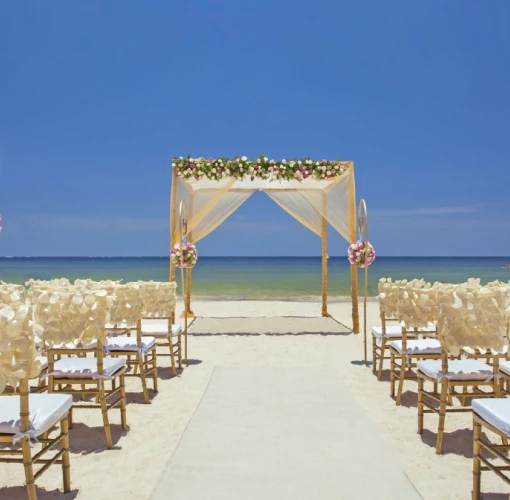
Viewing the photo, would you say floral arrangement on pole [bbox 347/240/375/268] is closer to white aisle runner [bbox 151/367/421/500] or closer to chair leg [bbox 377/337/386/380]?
chair leg [bbox 377/337/386/380]

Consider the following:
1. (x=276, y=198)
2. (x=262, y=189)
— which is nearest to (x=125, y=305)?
(x=262, y=189)

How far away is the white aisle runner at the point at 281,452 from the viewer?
105 inches

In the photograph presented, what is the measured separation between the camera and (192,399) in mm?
4633

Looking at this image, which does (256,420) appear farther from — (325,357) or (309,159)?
(309,159)

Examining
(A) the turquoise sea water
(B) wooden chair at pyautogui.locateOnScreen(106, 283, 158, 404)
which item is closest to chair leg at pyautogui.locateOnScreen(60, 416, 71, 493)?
(B) wooden chair at pyautogui.locateOnScreen(106, 283, 158, 404)

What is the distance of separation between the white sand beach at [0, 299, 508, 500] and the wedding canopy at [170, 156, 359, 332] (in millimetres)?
2029

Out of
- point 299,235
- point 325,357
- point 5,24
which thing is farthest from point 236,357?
point 299,235

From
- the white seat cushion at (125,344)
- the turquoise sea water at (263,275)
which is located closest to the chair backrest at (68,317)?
the white seat cushion at (125,344)

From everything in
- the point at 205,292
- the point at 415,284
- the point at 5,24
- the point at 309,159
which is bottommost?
the point at 205,292

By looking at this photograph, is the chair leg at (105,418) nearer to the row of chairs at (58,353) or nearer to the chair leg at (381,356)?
the row of chairs at (58,353)

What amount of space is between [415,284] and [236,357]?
9.56 ft

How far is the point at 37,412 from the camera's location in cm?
246

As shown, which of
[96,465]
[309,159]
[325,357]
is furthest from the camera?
[309,159]

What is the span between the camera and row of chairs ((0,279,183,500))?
7.09 feet
